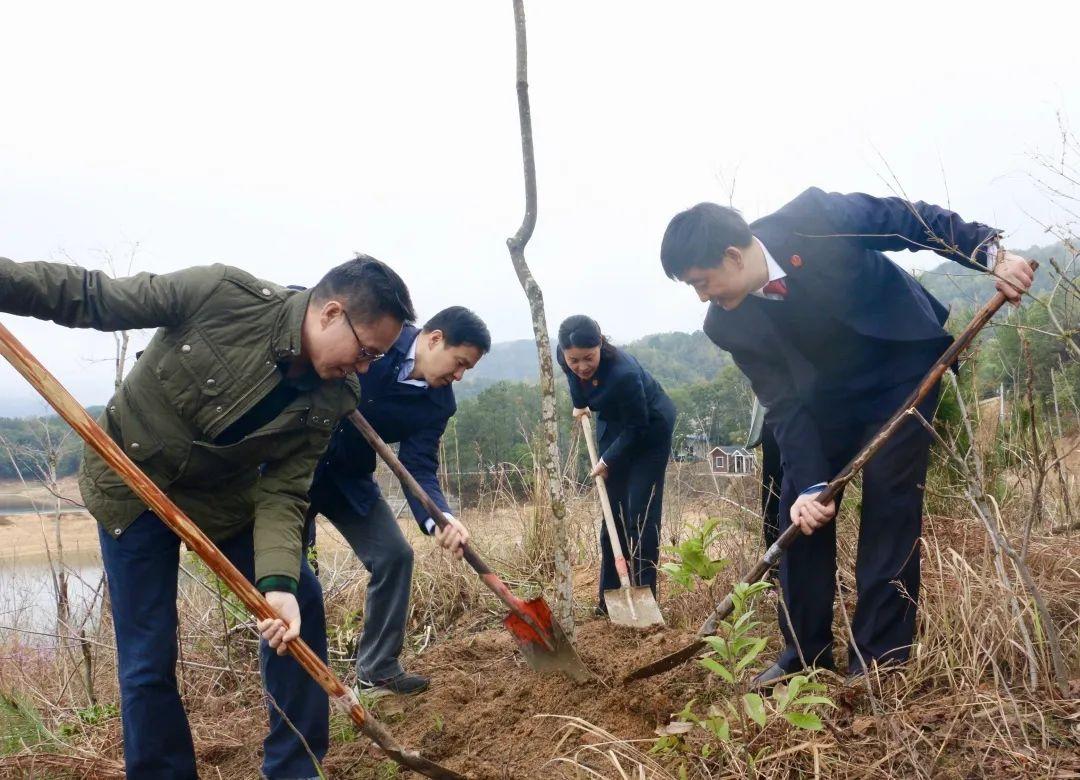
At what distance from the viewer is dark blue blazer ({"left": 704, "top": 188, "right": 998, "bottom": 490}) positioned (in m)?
2.71

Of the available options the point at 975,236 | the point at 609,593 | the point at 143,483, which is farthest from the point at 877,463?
the point at 143,483

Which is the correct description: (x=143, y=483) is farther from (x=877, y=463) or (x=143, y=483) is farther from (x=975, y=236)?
(x=975, y=236)

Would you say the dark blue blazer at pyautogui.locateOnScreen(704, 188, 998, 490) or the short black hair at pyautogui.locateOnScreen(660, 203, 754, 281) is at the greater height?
the short black hair at pyautogui.locateOnScreen(660, 203, 754, 281)

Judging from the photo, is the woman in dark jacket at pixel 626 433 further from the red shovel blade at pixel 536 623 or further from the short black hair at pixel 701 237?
the short black hair at pixel 701 237

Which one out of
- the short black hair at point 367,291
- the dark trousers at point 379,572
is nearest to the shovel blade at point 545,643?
the dark trousers at point 379,572

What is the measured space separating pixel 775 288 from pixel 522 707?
6.33 feet

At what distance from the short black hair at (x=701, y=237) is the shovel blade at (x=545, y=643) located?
5.42 ft

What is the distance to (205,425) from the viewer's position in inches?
90.7

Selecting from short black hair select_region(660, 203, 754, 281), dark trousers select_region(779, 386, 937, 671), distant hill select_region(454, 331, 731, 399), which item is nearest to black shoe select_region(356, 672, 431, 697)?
dark trousers select_region(779, 386, 937, 671)

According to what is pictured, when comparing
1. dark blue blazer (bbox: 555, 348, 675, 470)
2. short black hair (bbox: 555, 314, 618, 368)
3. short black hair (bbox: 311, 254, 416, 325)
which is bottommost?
dark blue blazer (bbox: 555, 348, 675, 470)

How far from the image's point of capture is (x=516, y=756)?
2.64 meters

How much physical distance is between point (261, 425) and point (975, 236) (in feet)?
8.30

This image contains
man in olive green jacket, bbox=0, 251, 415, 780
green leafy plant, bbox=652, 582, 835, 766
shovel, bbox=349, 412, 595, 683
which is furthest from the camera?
shovel, bbox=349, 412, 595, 683

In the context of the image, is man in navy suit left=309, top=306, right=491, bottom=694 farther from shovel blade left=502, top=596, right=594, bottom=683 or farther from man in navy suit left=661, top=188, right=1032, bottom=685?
man in navy suit left=661, top=188, right=1032, bottom=685
